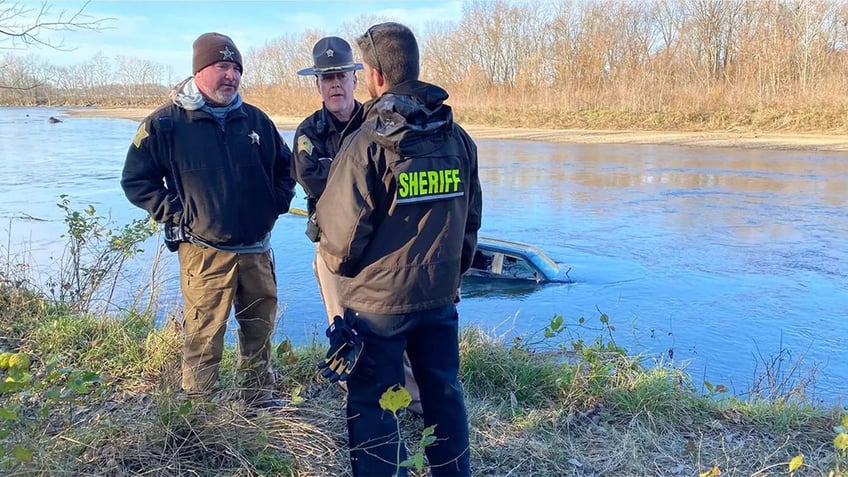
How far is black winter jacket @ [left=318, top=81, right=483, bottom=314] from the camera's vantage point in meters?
2.34

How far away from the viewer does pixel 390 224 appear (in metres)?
2.41

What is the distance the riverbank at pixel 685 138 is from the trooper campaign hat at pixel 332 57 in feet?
73.2

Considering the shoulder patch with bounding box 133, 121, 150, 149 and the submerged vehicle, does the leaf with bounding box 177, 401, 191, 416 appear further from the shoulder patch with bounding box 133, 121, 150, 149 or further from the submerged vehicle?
the submerged vehicle

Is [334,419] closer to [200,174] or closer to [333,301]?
[333,301]

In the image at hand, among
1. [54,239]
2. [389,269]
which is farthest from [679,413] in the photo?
[54,239]

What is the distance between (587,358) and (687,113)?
28.3m

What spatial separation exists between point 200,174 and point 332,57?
2.90 feet

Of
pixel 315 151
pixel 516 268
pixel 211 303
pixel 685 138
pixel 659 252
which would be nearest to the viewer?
pixel 315 151

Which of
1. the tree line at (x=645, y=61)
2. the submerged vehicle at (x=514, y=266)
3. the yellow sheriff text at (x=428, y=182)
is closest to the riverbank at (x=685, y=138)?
the tree line at (x=645, y=61)

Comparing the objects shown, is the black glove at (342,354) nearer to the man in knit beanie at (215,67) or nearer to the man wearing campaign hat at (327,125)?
the man wearing campaign hat at (327,125)

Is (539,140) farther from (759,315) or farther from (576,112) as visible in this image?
(759,315)

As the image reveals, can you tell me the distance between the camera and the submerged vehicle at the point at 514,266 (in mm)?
8234

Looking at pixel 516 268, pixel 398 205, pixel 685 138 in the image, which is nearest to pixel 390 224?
pixel 398 205

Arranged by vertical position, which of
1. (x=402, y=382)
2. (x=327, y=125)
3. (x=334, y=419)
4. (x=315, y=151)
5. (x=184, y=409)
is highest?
(x=327, y=125)
